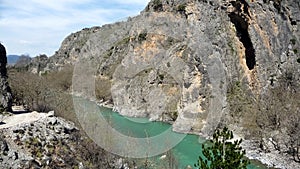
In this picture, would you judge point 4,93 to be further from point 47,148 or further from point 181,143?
point 181,143

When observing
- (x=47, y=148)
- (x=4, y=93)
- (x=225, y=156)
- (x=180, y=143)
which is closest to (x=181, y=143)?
(x=180, y=143)

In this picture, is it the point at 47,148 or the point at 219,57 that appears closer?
the point at 47,148

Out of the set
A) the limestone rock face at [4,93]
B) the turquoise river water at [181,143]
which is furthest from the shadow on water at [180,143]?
the limestone rock face at [4,93]

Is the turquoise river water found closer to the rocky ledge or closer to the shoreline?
the shoreline

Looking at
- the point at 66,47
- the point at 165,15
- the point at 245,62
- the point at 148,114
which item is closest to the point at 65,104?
the point at 245,62

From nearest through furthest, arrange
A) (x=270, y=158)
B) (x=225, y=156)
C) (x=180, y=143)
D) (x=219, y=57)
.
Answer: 1. (x=225, y=156)
2. (x=270, y=158)
3. (x=180, y=143)
4. (x=219, y=57)

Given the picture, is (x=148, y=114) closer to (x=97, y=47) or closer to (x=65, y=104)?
(x=65, y=104)

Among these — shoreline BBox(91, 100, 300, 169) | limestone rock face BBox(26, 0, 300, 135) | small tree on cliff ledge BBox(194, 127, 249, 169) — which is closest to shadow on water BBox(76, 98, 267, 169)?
shoreline BBox(91, 100, 300, 169)

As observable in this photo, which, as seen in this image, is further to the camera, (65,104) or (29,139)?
(65,104)

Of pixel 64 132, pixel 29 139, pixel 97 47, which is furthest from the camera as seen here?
pixel 97 47
